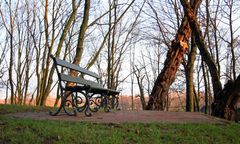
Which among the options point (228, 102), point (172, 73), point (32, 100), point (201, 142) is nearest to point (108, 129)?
point (201, 142)

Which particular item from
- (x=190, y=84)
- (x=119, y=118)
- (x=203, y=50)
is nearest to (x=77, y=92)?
(x=119, y=118)

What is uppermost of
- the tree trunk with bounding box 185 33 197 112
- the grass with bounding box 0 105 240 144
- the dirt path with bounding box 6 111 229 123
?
the tree trunk with bounding box 185 33 197 112

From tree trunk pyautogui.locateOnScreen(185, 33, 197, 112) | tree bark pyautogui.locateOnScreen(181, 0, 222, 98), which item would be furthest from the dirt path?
tree trunk pyautogui.locateOnScreen(185, 33, 197, 112)

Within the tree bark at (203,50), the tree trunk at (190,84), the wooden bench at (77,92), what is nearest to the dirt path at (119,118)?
the wooden bench at (77,92)

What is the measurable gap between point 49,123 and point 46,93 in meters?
9.30

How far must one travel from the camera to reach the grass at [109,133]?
14.9ft

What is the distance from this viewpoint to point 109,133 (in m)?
4.98

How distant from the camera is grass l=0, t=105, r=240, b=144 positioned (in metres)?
4.53

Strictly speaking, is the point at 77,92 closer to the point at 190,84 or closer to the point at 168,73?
the point at 168,73

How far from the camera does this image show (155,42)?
1992cm

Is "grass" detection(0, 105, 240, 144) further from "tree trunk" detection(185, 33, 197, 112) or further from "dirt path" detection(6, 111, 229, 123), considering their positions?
"tree trunk" detection(185, 33, 197, 112)

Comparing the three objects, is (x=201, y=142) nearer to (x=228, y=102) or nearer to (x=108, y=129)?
(x=108, y=129)

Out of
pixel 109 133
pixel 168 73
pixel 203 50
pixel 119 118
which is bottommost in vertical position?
pixel 109 133

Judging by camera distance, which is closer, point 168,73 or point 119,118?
point 119,118
